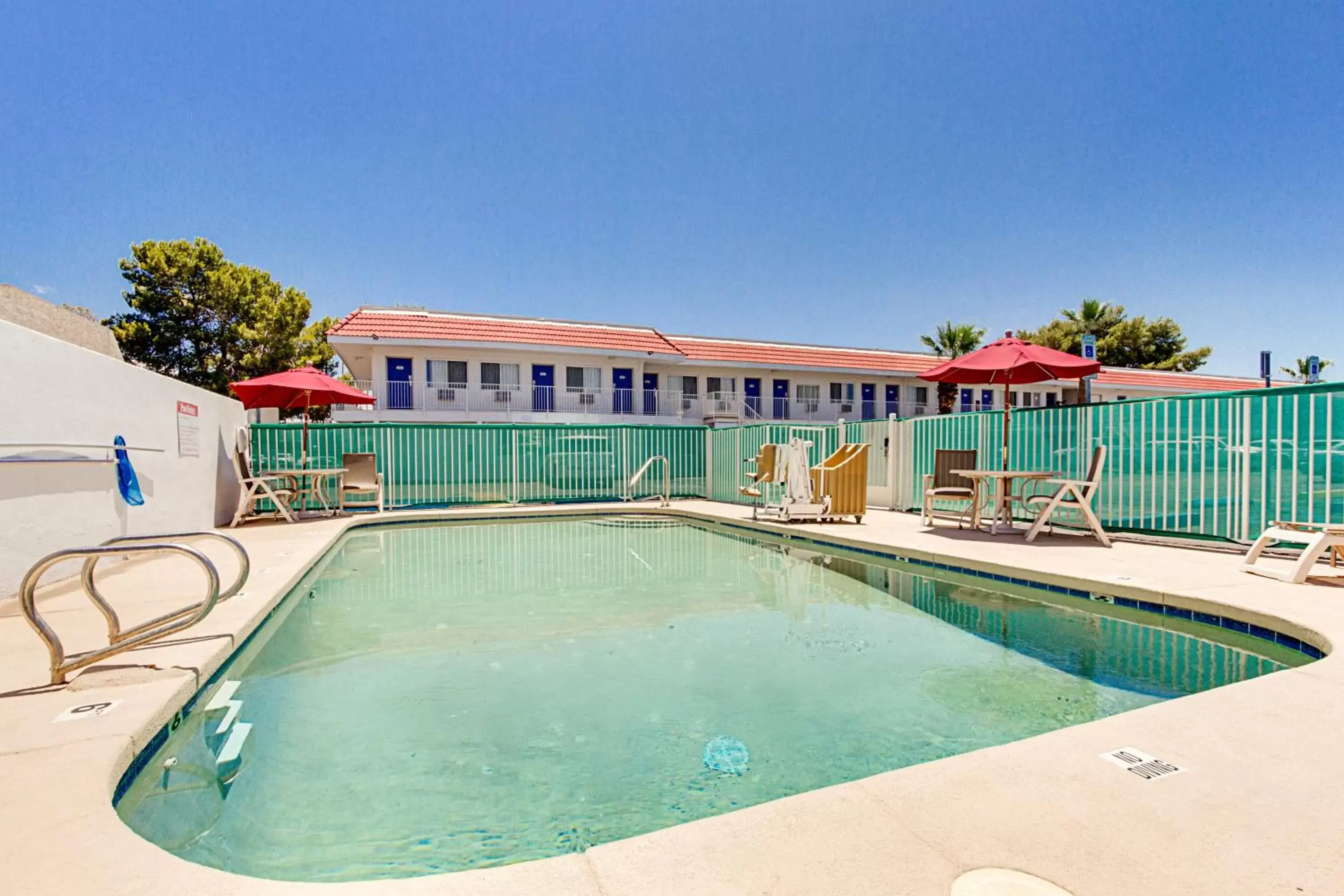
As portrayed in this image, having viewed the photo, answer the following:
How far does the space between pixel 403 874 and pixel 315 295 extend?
3258 cm

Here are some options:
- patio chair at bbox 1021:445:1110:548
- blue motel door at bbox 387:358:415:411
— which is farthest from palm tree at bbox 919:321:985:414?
blue motel door at bbox 387:358:415:411

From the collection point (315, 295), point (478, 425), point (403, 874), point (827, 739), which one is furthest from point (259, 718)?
point (315, 295)

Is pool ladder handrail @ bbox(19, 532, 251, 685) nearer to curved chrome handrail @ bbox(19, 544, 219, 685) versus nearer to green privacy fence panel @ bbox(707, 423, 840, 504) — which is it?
curved chrome handrail @ bbox(19, 544, 219, 685)

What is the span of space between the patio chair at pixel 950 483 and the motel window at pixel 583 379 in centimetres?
1489

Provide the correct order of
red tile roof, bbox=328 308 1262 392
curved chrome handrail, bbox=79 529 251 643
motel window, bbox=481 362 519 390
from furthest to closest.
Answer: motel window, bbox=481 362 519 390 < red tile roof, bbox=328 308 1262 392 < curved chrome handrail, bbox=79 529 251 643

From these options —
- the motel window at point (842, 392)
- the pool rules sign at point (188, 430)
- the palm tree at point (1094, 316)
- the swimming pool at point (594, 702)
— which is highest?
the palm tree at point (1094, 316)

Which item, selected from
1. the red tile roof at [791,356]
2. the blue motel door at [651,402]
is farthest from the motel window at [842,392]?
the blue motel door at [651,402]

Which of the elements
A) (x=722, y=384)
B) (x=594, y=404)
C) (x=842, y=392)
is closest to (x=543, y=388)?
(x=594, y=404)

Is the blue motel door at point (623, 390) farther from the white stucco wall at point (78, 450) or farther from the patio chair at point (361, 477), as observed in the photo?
the white stucco wall at point (78, 450)

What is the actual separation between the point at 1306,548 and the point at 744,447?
343 inches

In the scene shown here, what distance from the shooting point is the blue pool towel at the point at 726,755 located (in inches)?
102

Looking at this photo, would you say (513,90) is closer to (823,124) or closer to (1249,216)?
(823,124)

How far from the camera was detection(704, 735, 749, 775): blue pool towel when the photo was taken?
2.58 meters

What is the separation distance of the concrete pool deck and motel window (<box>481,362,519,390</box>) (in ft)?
61.8
